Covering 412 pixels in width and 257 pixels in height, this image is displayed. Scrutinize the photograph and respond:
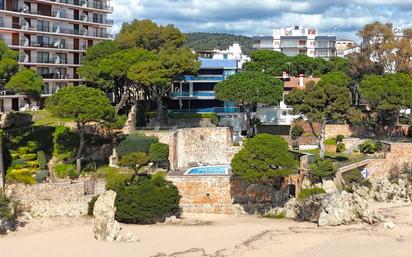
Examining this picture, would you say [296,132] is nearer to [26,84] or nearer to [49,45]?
[26,84]

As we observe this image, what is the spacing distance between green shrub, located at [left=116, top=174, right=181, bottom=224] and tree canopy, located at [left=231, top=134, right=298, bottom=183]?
18.7ft

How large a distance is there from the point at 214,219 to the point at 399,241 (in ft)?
47.8

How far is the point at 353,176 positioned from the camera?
51.9 metres

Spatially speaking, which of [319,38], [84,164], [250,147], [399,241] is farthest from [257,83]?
[319,38]

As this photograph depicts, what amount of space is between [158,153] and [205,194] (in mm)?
5997

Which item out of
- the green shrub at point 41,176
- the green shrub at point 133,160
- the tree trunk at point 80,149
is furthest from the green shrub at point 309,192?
the green shrub at point 41,176

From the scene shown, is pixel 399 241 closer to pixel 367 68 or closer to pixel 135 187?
pixel 135 187

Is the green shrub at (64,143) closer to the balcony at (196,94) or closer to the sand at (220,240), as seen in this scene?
the sand at (220,240)

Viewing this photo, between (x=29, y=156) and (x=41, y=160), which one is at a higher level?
(x=29, y=156)

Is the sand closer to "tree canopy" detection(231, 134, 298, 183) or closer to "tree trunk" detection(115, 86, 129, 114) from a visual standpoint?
"tree canopy" detection(231, 134, 298, 183)

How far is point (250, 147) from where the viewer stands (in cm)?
4756

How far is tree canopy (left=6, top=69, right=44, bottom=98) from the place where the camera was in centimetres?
4741

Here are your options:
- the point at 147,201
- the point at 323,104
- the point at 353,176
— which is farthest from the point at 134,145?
the point at 353,176

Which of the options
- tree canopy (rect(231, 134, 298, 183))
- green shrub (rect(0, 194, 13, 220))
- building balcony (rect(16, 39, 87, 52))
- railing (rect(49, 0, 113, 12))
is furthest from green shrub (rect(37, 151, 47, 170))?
railing (rect(49, 0, 113, 12))
